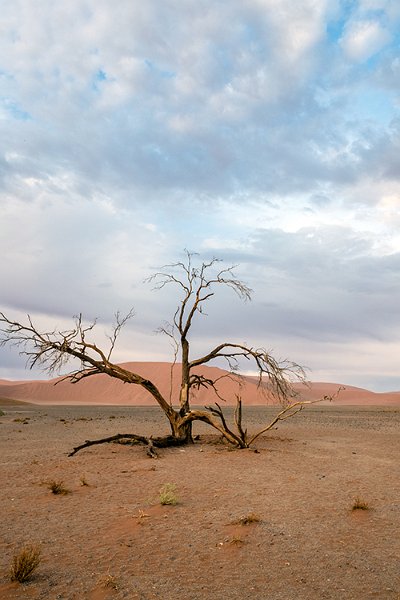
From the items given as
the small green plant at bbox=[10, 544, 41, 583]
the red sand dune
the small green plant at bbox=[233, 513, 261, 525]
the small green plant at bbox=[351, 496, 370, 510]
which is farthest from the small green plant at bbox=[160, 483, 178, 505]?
the red sand dune

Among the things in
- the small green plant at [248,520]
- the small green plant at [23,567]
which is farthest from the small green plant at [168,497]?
the small green plant at [23,567]

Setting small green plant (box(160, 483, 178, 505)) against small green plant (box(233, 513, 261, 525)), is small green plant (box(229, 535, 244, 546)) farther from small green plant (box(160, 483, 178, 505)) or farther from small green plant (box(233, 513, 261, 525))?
small green plant (box(160, 483, 178, 505))

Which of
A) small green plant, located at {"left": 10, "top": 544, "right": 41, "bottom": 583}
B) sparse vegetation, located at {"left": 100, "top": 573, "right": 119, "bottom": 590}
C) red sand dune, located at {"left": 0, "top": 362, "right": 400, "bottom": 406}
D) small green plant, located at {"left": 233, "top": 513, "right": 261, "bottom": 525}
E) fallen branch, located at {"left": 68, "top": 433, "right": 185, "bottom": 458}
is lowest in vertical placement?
sparse vegetation, located at {"left": 100, "top": 573, "right": 119, "bottom": 590}

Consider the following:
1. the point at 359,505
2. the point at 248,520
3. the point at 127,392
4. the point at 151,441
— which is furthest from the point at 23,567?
the point at 127,392

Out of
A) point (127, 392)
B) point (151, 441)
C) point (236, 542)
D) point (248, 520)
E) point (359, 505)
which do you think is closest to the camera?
point (236, 542)

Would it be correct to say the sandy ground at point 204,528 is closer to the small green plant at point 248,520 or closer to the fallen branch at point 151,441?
the small green plant at point 248,520

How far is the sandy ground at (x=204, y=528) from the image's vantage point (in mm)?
5555

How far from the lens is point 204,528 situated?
24.6 feet

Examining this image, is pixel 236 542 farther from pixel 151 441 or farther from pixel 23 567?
pixel 151 441

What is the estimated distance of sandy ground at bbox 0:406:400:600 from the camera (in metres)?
5.55

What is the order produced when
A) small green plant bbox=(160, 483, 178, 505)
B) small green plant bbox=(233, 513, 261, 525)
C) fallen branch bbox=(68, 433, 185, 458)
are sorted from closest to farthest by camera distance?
small green plant bbox=(233, 513, 261, 525) → small green plant bbox=(160, 483, 178, 505) → fallen branch bbox=(68, 433, 185, 458)

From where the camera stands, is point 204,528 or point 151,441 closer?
point 204,528

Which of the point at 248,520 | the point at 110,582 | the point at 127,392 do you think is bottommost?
the point at 110,582

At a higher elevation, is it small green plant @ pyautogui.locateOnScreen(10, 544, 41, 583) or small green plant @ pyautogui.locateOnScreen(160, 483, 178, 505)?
small green plant @ pyautogui.locateOnScreen(160, 483, 178, 505)
